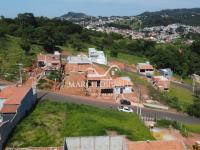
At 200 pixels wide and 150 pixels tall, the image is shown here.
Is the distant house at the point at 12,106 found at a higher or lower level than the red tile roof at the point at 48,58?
lower

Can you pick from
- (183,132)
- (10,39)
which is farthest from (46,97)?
(10,39)

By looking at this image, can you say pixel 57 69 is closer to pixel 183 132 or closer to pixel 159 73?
pixel 183 132

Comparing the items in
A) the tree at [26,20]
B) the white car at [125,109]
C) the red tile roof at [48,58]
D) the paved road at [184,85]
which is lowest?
the paved road at [184,85]

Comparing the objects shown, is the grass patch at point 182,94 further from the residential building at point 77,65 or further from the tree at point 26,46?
the tree at point 26,46

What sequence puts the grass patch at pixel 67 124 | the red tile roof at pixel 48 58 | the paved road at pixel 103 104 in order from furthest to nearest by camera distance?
the red tile roof at pixel 48 58, the paved road at pixel 103 104, the grass patch at pixel 67 124

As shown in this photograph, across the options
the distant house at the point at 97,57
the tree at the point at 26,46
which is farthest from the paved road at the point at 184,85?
the tree at the point at 26,46

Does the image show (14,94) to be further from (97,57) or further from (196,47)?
(196,47)

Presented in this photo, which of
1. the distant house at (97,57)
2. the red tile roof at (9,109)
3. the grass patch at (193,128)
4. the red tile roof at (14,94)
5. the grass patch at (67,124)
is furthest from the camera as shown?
the distant house at (97,57)
